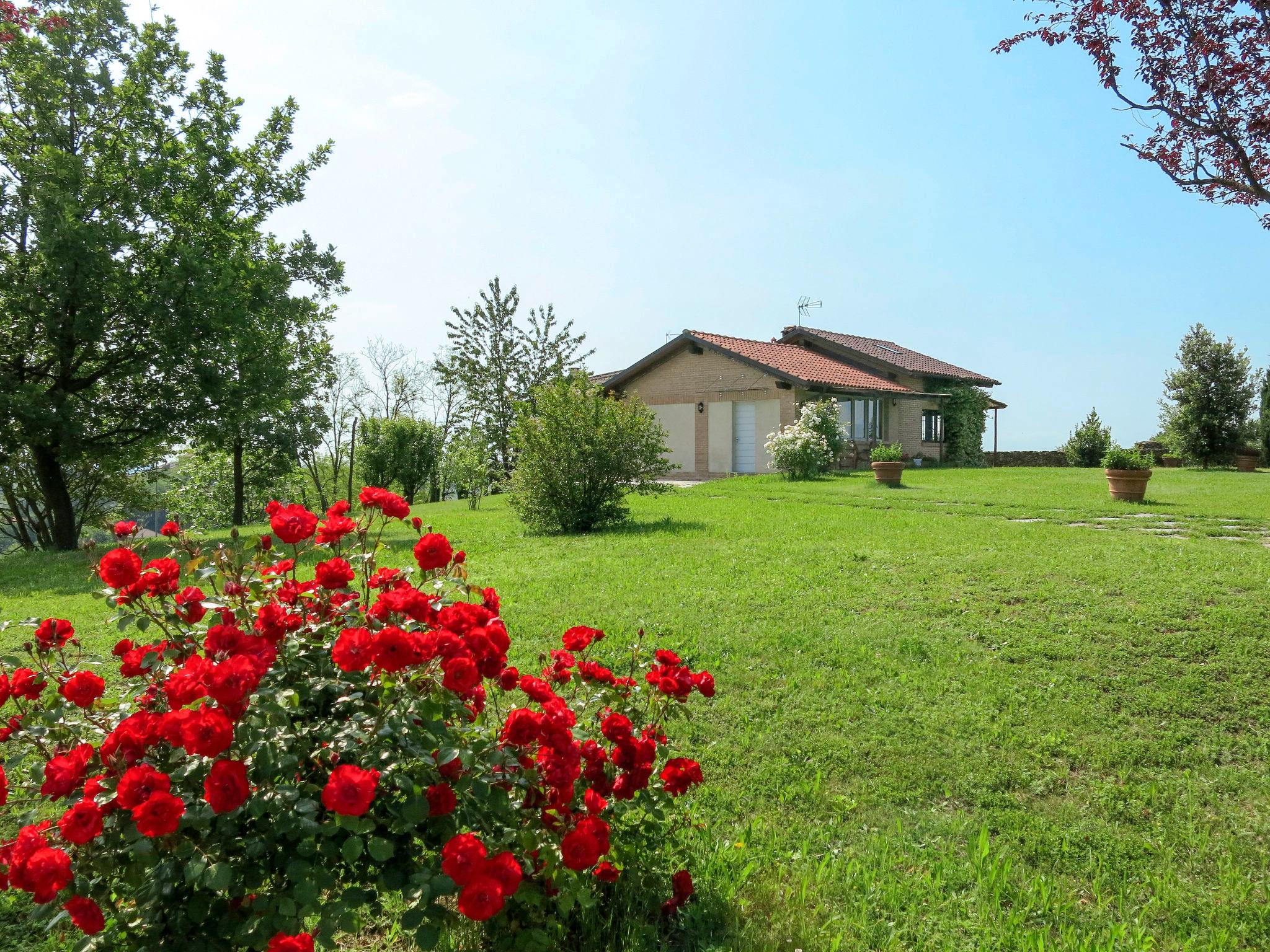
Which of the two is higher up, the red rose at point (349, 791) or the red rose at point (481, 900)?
the red rose at point (349, 791)

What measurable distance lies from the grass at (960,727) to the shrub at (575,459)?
2.64 metres

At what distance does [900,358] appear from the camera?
31391mm

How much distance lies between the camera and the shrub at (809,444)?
64.0 feet

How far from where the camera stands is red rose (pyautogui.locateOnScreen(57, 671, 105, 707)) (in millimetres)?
2057

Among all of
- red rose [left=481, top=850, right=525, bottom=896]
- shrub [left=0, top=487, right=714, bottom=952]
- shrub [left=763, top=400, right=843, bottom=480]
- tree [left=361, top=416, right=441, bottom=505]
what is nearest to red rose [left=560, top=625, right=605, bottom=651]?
shrub [left=0, top=487, right=714, bottom=952]

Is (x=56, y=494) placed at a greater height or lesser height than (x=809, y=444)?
lesser

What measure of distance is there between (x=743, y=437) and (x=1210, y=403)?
15.1 m

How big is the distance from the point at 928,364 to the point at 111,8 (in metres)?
28.1

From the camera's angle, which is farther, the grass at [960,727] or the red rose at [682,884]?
the grass at [960,727]

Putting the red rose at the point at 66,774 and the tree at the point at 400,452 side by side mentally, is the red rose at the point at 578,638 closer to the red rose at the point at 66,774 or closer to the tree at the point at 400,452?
the red rose at the point at 66,774

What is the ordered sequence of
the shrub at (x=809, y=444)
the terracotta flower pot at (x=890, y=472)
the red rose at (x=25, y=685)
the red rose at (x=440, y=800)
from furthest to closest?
the shrub at (x=809, y=444)
the terracotta flower pot at (x=890, y=472)
the red rose at (x=25, y=685)
the red rose at (x=440, y=800)

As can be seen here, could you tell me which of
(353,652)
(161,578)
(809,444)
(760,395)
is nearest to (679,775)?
(353,652)

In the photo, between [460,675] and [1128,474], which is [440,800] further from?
[1128,474]

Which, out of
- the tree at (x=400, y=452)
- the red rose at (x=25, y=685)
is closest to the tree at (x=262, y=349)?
the tree at (x=400, y=452)
